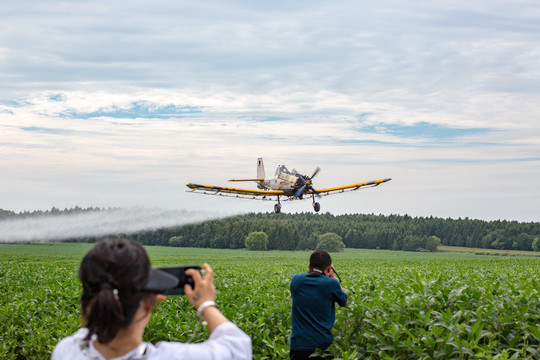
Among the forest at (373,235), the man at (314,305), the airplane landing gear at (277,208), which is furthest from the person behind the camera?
the forest at (373,235)

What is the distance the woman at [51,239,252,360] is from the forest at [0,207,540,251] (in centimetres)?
11958

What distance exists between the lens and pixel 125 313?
271 centimetres

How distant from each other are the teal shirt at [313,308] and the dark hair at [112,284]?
465cm

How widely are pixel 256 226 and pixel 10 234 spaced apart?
A: 61.0 meters

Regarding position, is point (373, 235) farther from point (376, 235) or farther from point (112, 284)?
point (112, 284)

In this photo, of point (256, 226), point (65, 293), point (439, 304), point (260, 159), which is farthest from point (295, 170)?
point (256, 226)

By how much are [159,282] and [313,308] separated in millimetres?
4685

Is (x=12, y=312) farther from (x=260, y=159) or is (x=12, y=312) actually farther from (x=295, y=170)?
(x=260, y=159)

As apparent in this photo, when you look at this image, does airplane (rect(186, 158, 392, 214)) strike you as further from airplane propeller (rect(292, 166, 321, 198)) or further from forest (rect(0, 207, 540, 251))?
forest (rect(0, 207, 540, 251))

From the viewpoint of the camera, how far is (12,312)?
15898 mm

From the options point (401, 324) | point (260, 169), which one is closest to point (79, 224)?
point (260, 169)

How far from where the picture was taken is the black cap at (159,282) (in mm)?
2723

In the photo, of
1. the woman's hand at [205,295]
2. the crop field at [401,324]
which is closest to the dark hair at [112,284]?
the woman's hand at [205,295]

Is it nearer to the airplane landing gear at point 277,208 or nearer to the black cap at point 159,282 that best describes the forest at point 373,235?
the airplane landing gear at point 277,208
